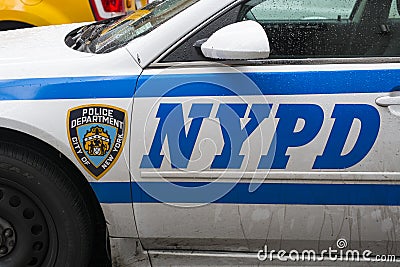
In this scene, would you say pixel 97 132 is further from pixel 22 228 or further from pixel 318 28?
pixel 318 28

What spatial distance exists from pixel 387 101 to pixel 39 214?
5.01 ft

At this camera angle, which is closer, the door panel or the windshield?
the door panel

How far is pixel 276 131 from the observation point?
2.75 m

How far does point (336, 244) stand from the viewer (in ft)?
9.55

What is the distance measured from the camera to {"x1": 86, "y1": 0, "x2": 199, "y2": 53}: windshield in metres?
2.98

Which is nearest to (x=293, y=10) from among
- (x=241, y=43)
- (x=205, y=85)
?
(x=241, y=43)

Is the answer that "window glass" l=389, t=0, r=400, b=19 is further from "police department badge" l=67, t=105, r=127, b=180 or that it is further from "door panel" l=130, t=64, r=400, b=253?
"police department badge" l=67, t=105, r=127, b=180

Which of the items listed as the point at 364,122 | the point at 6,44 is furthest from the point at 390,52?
the point at 6,44

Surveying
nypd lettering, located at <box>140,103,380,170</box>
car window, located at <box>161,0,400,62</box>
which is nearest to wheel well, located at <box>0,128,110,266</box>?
nypd lettering, located at <box>140,103,380,170</box>

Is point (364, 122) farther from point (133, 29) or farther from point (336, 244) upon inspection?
point (133, 29)

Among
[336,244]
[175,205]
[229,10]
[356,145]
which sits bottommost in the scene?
[336,244]

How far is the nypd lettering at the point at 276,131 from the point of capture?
Answer: 273 cm

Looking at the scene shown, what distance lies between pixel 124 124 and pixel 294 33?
0.80m

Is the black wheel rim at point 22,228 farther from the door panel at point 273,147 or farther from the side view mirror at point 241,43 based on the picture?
the side view mirror at point 241,43
